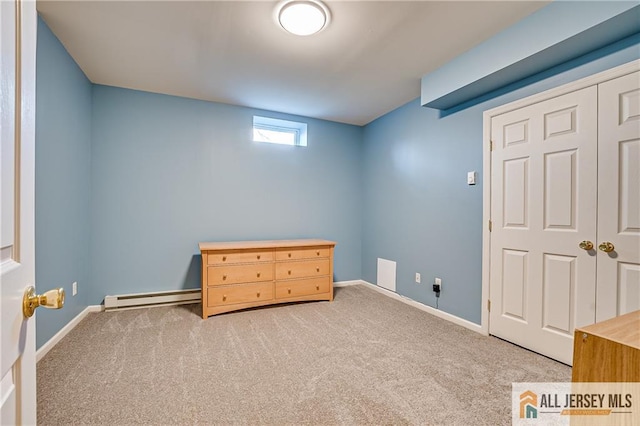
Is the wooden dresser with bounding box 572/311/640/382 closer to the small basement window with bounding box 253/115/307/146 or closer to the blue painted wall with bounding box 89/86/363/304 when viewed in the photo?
the blue painted wall with bounding box 89/86/363/304

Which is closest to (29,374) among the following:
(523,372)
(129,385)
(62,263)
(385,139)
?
(129,385)

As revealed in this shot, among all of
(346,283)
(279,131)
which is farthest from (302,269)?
(279,131)

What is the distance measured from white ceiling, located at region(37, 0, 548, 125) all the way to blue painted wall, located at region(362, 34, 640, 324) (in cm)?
51

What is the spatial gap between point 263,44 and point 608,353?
273 cm

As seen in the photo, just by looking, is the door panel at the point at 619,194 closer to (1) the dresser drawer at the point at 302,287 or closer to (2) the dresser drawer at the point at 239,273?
(1) the dresser drawer at the point at 302,287

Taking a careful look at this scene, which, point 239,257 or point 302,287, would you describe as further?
point 302,287

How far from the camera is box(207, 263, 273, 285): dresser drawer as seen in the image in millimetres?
3033

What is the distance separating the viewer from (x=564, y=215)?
2.12 m

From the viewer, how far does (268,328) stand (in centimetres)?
275

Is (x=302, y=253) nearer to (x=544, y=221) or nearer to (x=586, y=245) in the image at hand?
(x=544, y=221)

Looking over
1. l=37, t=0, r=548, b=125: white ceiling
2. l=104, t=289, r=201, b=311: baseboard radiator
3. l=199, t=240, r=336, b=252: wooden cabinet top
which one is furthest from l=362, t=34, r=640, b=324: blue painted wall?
l=104, t=289, r=201, b=311: baseboard radiator

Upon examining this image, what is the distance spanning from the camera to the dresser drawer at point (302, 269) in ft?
11.1

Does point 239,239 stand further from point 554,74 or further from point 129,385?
point 554,74

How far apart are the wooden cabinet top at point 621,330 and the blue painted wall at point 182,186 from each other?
11.1 feet
